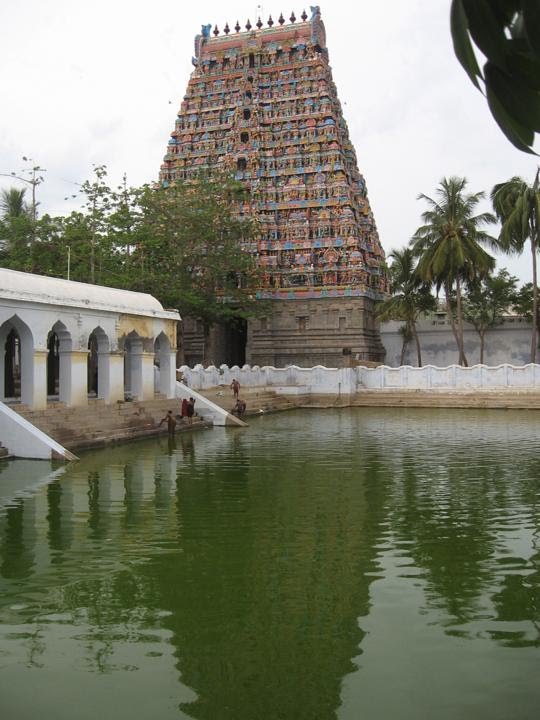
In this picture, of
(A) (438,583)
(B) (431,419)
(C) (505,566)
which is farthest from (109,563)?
(B) (431,419)

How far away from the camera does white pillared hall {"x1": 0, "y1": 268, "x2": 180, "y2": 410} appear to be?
17000 mm

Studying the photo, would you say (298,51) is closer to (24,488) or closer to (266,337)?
(266,337)

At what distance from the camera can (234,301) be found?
35.8 metres

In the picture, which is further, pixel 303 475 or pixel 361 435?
pixel 361 435

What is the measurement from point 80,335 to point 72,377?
1075mm

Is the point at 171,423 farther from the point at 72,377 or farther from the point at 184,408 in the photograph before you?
the point at 72,377

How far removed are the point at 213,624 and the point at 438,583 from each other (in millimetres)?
2250

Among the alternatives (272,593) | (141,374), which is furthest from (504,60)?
(141,374)

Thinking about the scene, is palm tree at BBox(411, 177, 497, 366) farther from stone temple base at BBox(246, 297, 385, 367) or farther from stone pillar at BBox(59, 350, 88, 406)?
stone pillar at BBox(59, 350, 88, 406)

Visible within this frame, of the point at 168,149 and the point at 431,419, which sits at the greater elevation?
the point at 168,149

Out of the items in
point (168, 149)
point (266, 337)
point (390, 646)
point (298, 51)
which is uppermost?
point (298, 51)

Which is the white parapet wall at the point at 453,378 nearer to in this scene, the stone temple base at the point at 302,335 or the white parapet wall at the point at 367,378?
the white parapet wall at the point at 367,378

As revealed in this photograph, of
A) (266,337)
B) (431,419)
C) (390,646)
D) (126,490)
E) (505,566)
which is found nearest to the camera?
(390,646)

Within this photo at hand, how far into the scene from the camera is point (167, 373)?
74.4 ft
